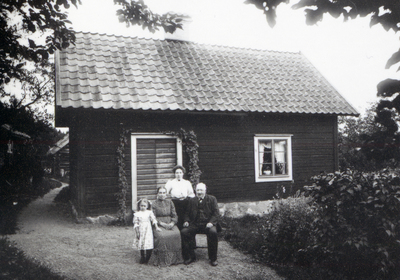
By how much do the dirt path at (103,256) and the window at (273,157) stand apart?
3894 mm

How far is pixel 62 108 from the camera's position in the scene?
26.1 feet

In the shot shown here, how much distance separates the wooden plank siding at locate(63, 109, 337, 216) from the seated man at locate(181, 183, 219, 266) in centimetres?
329

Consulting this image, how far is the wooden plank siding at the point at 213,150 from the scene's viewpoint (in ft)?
28.0

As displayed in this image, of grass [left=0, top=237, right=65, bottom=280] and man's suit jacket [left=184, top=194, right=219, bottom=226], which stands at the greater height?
man's suit jacket [left=184, top=194, right=219, bottom=226]

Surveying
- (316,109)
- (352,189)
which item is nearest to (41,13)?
(352,189)

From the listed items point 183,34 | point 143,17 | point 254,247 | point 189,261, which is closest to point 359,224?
point 254,247

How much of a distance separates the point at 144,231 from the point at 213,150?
4.58 metres

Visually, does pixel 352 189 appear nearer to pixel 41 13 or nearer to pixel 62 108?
pixel 41 13

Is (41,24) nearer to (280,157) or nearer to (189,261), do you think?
(189,261)

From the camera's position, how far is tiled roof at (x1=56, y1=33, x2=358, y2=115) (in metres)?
8.84

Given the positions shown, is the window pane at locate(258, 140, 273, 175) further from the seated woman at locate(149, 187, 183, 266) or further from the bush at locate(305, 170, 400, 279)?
the bush at locate(305, 170, 400, 279)

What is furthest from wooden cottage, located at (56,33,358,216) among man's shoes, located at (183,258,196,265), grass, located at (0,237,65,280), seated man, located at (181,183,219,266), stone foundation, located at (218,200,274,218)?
grass, located at (0,237,65,280)

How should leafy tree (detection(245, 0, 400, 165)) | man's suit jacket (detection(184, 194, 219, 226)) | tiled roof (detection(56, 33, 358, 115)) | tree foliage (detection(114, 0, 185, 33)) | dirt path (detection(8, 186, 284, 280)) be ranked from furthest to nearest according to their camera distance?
1. tiled roof (detection(56, 33, 358, 115))
2. man's suit jacket (detection(184, 194, 219, 226))
3. dirt path (detection(8, 186, 284, 280))
4. tree foliage (detection(114, 0, 185, 33))
5. leafy tree (detection(245, 0, 400, 165))

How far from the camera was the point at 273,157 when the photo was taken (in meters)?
10.7
